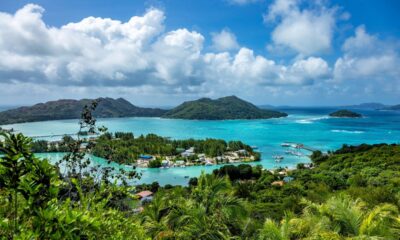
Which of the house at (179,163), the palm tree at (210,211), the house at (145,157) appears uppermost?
the palm tree at (210,211)

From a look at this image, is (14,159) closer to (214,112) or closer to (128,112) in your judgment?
(214,112)

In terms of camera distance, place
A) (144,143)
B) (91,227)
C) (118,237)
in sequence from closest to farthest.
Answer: (91,227)
(118,237)
(144,143)

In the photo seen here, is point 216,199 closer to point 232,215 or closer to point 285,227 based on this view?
point 232,215

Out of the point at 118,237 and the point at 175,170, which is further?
the point at 175,170

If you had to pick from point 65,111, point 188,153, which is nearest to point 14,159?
point 188,153

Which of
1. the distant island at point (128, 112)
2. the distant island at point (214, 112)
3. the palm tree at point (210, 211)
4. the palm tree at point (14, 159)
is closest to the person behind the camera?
the palm tree at point (14, 159)

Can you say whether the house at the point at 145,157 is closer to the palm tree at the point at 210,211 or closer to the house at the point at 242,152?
the house at the point at 242,152

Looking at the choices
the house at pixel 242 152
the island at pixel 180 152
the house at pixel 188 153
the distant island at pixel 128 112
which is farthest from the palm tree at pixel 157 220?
the distant island at pixel 128 112

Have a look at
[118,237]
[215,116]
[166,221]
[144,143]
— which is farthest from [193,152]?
[215,116]

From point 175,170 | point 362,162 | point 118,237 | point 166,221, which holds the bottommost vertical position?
point 175,170
